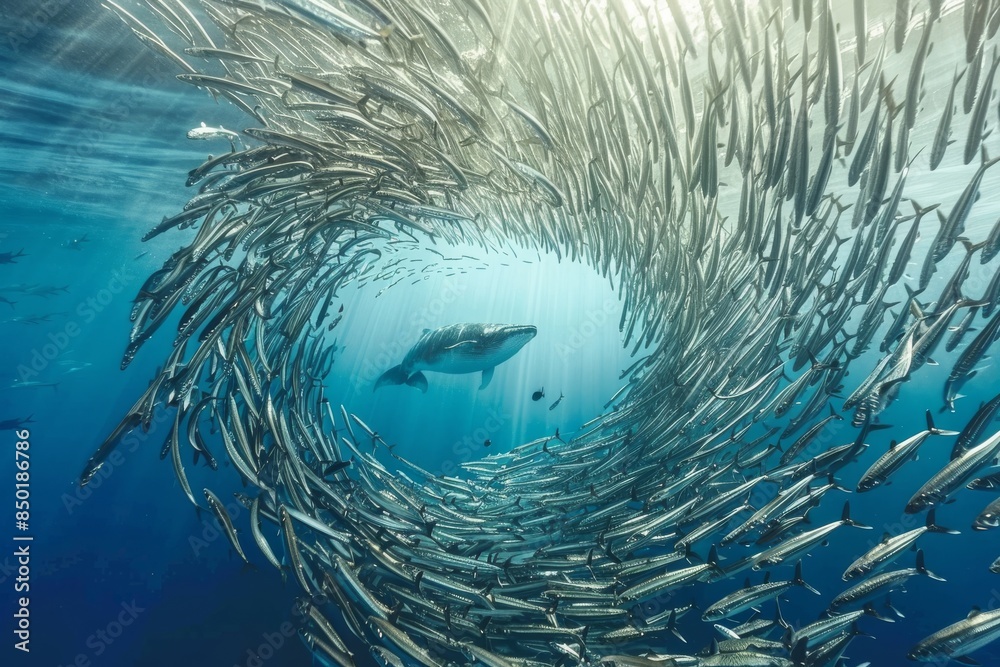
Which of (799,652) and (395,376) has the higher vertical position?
(395,376)

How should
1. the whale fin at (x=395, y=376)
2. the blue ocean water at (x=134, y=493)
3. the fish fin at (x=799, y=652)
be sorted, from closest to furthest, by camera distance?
1. the fish fin at (x=799, y=652)
2. the blue ocean water at (x=134, y=493)
3. the whale fin at (x=395, y=376)

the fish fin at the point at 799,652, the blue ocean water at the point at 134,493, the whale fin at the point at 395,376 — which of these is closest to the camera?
the fish fin at the point at 799,652

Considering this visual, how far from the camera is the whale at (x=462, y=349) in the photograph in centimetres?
888

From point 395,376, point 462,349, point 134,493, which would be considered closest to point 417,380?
point 395,376

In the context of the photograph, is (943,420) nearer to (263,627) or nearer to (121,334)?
(263,627)

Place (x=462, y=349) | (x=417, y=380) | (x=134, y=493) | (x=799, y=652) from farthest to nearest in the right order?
(x=134, y=493)
(x=417, y=380)
(x=462, y=349)
(x=799, y=652)

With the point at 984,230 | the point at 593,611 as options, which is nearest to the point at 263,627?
the point at 593,611

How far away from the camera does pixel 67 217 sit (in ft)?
63.9

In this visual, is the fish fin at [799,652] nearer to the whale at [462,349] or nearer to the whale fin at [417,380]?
the whale at [462,349]

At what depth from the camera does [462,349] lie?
8.99m

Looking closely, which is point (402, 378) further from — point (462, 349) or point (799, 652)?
point (799, 652)

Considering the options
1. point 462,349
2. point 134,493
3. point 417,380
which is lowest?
point 134,493

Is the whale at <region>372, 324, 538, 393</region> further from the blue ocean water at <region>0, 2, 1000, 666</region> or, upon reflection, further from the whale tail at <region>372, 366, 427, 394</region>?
the blue ocean water at <region>0, 2, 1000, 666</region>

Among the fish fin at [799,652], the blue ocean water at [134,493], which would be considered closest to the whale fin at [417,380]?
the blue ocean water at [134,493]
